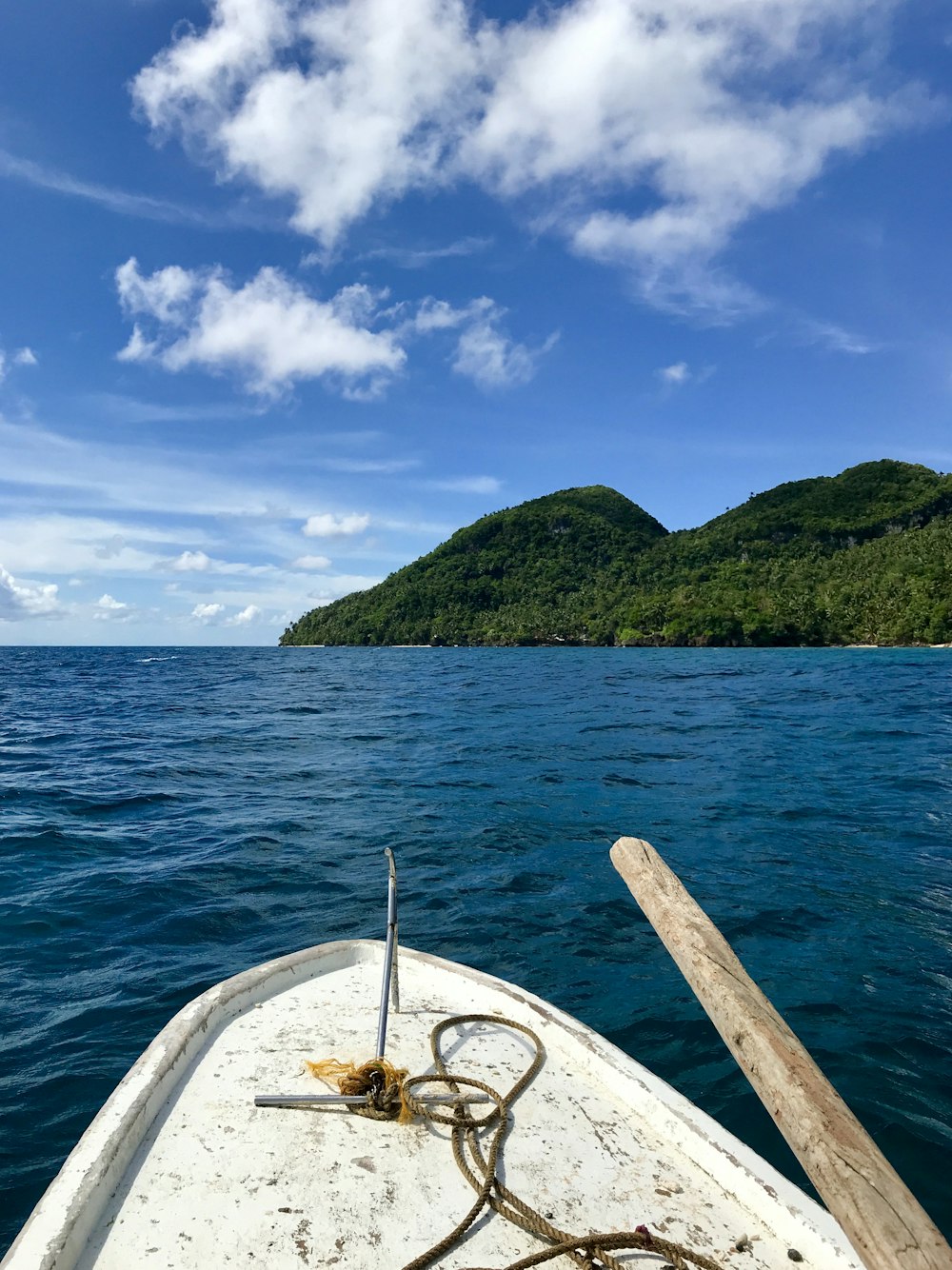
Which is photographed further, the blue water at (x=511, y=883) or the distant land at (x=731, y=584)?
the distant land at (x=731, y=584)

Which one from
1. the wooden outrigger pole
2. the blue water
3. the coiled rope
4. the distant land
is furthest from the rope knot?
the distant land

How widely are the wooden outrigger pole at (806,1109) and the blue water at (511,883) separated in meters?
2.20

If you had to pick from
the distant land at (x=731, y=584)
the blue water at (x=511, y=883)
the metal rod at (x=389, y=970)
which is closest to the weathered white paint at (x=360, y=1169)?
the metal rod at (x=389, y=970)

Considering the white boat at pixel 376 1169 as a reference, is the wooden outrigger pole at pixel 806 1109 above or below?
above

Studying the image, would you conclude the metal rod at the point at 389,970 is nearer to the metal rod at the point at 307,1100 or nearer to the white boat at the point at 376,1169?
the white boat at the point at 376,1169

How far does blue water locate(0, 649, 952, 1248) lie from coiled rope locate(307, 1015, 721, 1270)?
1.79m

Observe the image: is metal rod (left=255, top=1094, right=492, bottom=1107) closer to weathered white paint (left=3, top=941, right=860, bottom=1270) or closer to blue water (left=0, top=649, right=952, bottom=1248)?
weathered white paint (left=3, top=941, right=860, bottom=1270)

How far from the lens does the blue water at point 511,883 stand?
17.7 ft

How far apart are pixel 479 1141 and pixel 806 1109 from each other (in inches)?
69.7

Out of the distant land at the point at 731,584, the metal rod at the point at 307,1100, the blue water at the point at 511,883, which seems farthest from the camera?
the distant land at the point at 731,584

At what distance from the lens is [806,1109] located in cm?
257

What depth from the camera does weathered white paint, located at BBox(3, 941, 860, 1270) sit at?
9.57ft

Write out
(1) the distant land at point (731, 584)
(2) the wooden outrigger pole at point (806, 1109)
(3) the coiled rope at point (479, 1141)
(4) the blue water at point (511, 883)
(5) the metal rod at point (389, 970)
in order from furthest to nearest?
(1) the distant land at point (731, 584) → (4) the blue water at point (511, 883) → (5) the metal rod at point (389, 970) → (3) the coiled rope at point (479, 1141) → (2) the wooden outrigger pole at point (806, 1109)

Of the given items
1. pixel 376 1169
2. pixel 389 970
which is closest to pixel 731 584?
pixel 389 970
